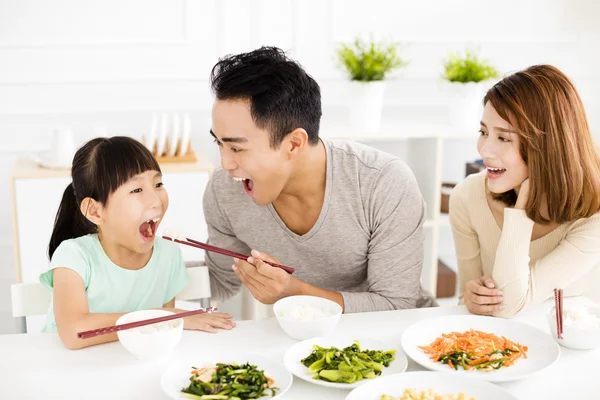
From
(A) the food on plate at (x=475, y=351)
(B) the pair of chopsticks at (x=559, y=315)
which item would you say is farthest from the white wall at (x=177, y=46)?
(B) the pair of chopsticks at (x=559, y=315)

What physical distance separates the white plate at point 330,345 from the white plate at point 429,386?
0.10 feet

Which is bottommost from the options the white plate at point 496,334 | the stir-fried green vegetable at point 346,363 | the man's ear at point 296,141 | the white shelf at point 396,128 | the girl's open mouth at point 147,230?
the white plate at point 496,334

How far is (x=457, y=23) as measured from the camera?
346 cm

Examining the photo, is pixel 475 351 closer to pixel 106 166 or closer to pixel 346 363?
pixel 346 363

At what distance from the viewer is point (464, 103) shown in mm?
3213

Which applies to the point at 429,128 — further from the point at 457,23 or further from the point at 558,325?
the point at 558,325

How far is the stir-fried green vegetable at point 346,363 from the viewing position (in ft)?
4.37

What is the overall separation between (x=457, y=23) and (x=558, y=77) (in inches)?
68.7

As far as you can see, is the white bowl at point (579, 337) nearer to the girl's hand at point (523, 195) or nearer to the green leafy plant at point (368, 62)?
the girl's hand at point (523, 195)

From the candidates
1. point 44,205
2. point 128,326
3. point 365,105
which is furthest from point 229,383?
point 365,105

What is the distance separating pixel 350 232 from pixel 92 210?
26.4 inches

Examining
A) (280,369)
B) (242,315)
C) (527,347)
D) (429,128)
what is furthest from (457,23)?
(280,369)

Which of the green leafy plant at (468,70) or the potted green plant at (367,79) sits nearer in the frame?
the potted green plant at (367,79)

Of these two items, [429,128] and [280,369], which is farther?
[429,128]
